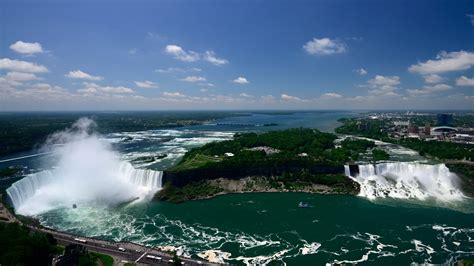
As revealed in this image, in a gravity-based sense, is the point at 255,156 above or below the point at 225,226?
above

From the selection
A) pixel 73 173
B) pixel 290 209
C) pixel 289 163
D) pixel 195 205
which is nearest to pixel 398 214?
pixel 290 209

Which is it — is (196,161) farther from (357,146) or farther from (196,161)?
(357,146)

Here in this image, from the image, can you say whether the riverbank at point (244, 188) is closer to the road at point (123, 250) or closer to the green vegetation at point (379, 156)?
the green vegetation at point (379, 156)

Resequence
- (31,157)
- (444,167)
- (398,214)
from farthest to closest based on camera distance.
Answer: (31,157)
(444,167)
(398,214)

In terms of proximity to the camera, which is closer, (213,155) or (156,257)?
(156,257)

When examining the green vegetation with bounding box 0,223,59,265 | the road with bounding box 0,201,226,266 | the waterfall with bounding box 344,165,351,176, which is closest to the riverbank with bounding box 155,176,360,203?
the waterfall with bounding box 344,165,351,176

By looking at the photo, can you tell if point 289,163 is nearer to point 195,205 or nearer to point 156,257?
point 195,205
